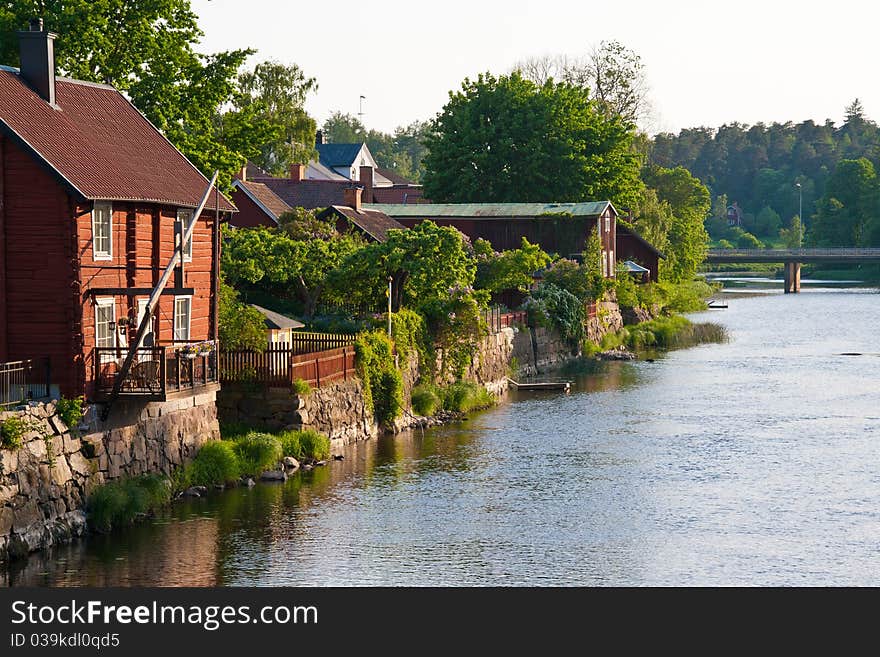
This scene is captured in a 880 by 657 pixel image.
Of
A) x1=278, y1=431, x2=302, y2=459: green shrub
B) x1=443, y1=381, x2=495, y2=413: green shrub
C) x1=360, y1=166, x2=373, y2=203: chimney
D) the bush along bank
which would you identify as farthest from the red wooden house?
x1=360, y1=166, x2=373, y2=203: chimney

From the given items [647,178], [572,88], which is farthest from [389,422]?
[647,178]

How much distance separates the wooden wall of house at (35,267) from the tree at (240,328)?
8608 millimetres

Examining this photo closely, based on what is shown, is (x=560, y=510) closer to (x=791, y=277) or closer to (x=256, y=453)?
(x=256, y=453)

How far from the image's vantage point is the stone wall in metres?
28.9

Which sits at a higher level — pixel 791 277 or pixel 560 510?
pixel 791 277

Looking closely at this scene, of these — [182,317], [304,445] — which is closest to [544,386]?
[304,445]

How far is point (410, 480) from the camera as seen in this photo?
127 ft

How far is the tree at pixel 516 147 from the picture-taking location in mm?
98938

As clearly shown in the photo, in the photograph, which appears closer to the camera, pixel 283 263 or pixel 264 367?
pixel 264 367

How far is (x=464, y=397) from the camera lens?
172ft

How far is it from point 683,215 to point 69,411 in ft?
322

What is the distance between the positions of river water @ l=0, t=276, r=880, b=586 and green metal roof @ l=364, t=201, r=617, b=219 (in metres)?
34.1

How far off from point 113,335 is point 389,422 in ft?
46.5

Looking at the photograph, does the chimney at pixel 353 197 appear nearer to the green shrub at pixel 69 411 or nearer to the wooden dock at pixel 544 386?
the wooden dock at pixel 544 386
